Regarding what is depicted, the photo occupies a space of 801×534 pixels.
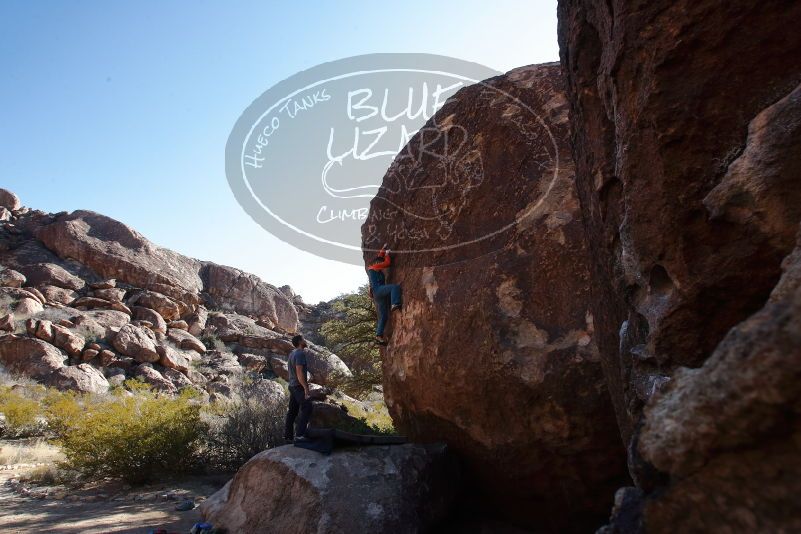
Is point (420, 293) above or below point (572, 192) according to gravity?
below

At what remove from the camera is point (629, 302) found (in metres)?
2.37

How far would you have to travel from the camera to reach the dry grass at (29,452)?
9273mm

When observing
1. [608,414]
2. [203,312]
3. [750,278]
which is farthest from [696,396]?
[203,312]

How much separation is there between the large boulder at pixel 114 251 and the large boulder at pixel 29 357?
8301 mm

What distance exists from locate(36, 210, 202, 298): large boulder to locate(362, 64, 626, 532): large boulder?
23592 millimetres

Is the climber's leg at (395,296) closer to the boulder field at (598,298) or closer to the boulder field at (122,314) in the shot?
the boulder field at (598,298)

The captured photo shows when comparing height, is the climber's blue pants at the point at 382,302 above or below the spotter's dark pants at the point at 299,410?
above

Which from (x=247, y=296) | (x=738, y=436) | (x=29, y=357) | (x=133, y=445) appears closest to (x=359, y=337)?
(x=133, y=445)

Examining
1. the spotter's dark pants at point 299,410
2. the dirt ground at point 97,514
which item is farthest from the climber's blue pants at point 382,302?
the dirt ground at point 97,514

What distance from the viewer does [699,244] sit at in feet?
6.26

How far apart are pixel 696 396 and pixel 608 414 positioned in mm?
3022

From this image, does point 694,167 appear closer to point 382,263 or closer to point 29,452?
point 382,263

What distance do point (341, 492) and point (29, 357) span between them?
1705 centimetres

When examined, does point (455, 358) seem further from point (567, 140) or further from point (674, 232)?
point (674, 232)
